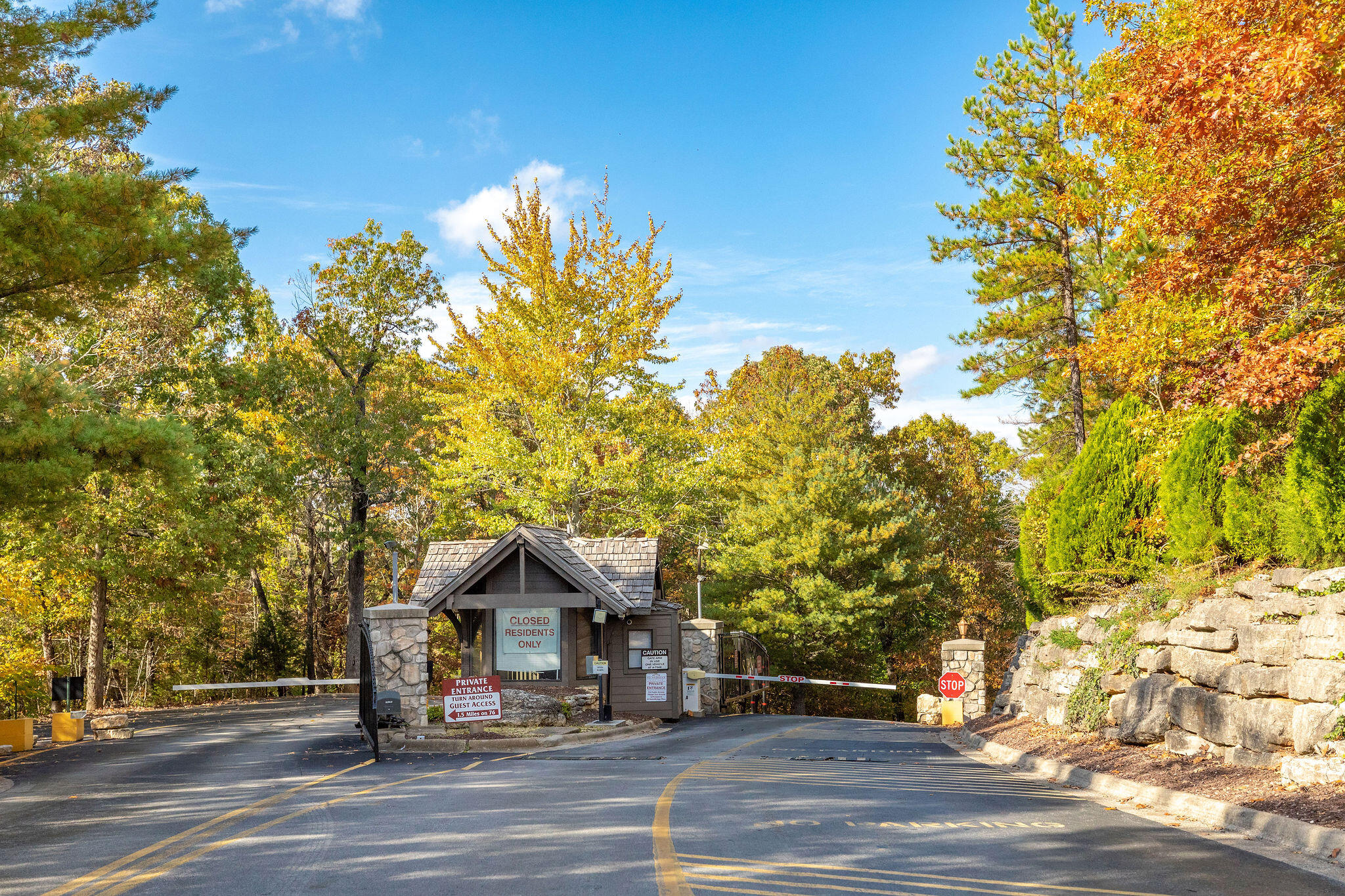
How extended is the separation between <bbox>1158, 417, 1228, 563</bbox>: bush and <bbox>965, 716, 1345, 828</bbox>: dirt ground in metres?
2.95

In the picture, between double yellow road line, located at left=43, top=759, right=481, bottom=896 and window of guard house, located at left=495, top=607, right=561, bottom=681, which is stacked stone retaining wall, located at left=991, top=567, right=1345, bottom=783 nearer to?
double yellow road line, located at left=43, top=759, right=481, bottom=896

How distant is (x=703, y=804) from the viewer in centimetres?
930

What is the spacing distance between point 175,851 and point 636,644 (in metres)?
15.0

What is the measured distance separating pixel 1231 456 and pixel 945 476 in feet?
88.6

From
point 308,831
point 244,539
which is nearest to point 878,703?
point 244,539

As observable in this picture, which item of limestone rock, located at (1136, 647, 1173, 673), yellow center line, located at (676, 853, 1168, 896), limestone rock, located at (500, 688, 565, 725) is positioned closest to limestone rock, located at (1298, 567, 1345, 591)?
limestone rock, located at (1136, 647, 1173, 673)

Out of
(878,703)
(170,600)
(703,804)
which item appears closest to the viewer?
(703,804)

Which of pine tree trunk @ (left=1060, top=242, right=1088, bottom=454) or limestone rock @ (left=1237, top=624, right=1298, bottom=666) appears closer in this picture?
limestone rock @ (left=1237, top=624, right=1298, bottom=666)

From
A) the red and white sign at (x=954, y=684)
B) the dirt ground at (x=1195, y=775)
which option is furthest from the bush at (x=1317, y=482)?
the red and white sign at (x=954, y=684)

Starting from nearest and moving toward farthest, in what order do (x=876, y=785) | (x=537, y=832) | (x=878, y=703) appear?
(x=537, y=832) → (x=876, y=785) → (x=878, y=703)

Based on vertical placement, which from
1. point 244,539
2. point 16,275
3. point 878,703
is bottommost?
point 878,703

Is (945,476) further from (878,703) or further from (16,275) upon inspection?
(16,275)

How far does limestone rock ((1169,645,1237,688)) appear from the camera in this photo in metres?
10.7

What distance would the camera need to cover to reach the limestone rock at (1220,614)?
1072cm
